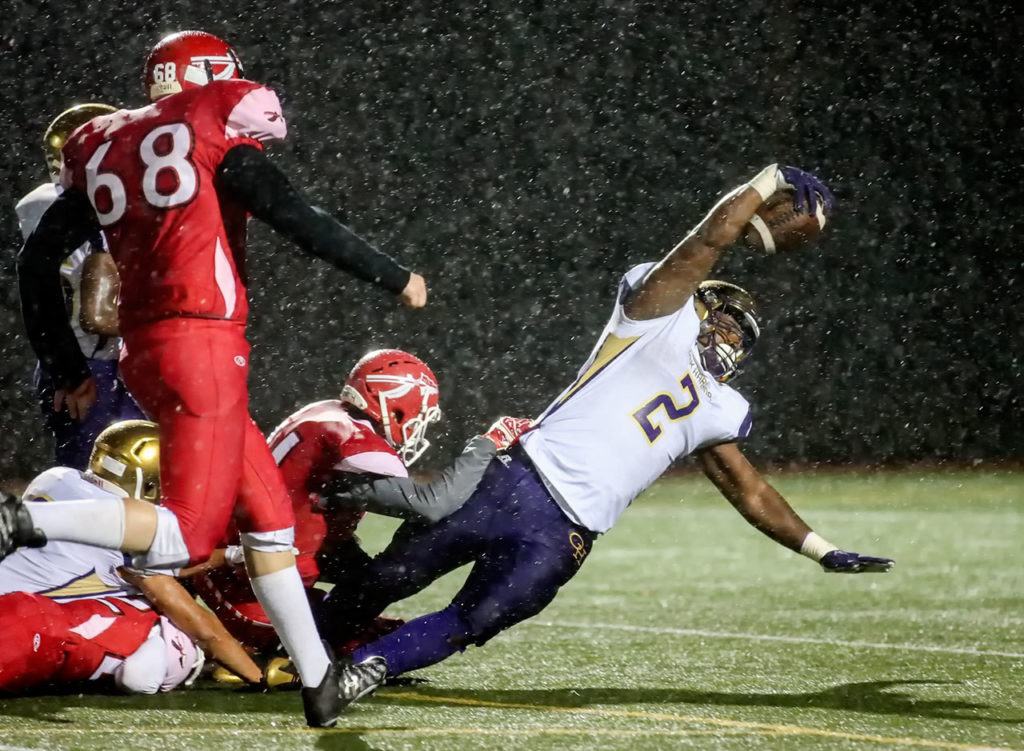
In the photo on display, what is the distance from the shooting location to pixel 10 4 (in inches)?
423

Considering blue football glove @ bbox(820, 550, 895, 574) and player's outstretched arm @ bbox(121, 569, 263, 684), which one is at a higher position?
blue football glove @ bbox(820, 550, 895, 574)

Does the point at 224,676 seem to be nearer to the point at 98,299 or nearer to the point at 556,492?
the point at 556,492

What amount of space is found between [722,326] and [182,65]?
161cm

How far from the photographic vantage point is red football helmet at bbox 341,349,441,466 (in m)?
4.22

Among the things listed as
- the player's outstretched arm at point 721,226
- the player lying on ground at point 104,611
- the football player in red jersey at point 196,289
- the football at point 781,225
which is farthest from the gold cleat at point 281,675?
the football at point 781,225

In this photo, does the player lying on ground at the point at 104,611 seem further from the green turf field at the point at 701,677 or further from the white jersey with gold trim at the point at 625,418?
the white jersey with gold trim at the point at 625,418

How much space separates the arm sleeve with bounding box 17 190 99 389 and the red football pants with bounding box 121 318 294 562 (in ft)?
0.90

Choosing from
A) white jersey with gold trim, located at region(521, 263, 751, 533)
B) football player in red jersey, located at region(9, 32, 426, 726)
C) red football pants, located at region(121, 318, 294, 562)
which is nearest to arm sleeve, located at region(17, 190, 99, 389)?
football player in red jersey, located at region(9, 32, 426, 726)

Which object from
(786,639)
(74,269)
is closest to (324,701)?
(74,269)

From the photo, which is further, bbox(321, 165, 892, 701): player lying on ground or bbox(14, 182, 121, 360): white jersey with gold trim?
bbox(14, 182, 121, 360): white jersey with gold trim

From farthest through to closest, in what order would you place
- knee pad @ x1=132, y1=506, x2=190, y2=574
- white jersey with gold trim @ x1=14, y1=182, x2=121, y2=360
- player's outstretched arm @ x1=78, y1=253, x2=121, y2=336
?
white jersey with gold trim @ x1=14, y1=182, x2=121, y2=360
player's outstretched arm @ x1=78, y1=253, x2=121, y2=336
knee pad @ x1=132, y1=506, x2=190, y2=574

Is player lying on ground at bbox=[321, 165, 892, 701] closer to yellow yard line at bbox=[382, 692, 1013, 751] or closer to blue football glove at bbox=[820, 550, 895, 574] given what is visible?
blue football glove at bbox=[820, 550, 895, 574]

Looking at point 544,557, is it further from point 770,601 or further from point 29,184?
point 29,184

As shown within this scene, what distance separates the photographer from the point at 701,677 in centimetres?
423
